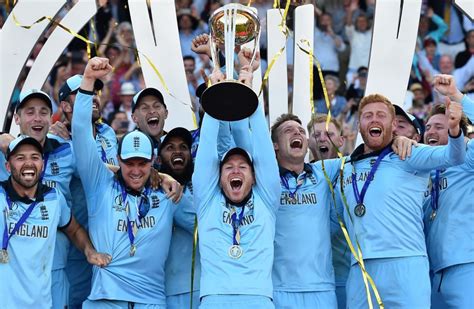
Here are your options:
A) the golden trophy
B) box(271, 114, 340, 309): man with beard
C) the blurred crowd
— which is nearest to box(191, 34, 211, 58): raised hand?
the golden trophy

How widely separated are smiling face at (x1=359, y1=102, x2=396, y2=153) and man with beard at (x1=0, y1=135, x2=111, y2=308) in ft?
7.36

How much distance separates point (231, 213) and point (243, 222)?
104 millimetres

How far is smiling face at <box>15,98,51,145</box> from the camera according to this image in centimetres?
804

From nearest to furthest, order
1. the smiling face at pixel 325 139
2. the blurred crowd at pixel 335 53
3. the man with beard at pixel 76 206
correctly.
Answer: the man with beard at pixel 76 206, the smiling face at pixel 325 139, the blurred crowd at pixel 335 53

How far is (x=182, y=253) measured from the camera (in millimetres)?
8141

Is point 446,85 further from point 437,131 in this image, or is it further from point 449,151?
point 437,131

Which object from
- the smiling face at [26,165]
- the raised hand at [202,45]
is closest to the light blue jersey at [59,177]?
the smiling face at [26,165]

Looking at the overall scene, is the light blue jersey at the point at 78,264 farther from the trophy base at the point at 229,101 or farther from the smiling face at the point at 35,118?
the trophy base at the point at 229,101

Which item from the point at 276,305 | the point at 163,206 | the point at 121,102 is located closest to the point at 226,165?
the point at 163,206

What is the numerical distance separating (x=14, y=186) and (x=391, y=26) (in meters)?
3.83

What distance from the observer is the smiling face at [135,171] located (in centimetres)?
784

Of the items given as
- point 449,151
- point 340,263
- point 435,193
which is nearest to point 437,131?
point 435,193

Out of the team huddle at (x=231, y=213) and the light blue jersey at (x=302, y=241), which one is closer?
the team huddle at (x=231, y=213)

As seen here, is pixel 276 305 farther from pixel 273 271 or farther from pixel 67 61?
pixel 67 61
